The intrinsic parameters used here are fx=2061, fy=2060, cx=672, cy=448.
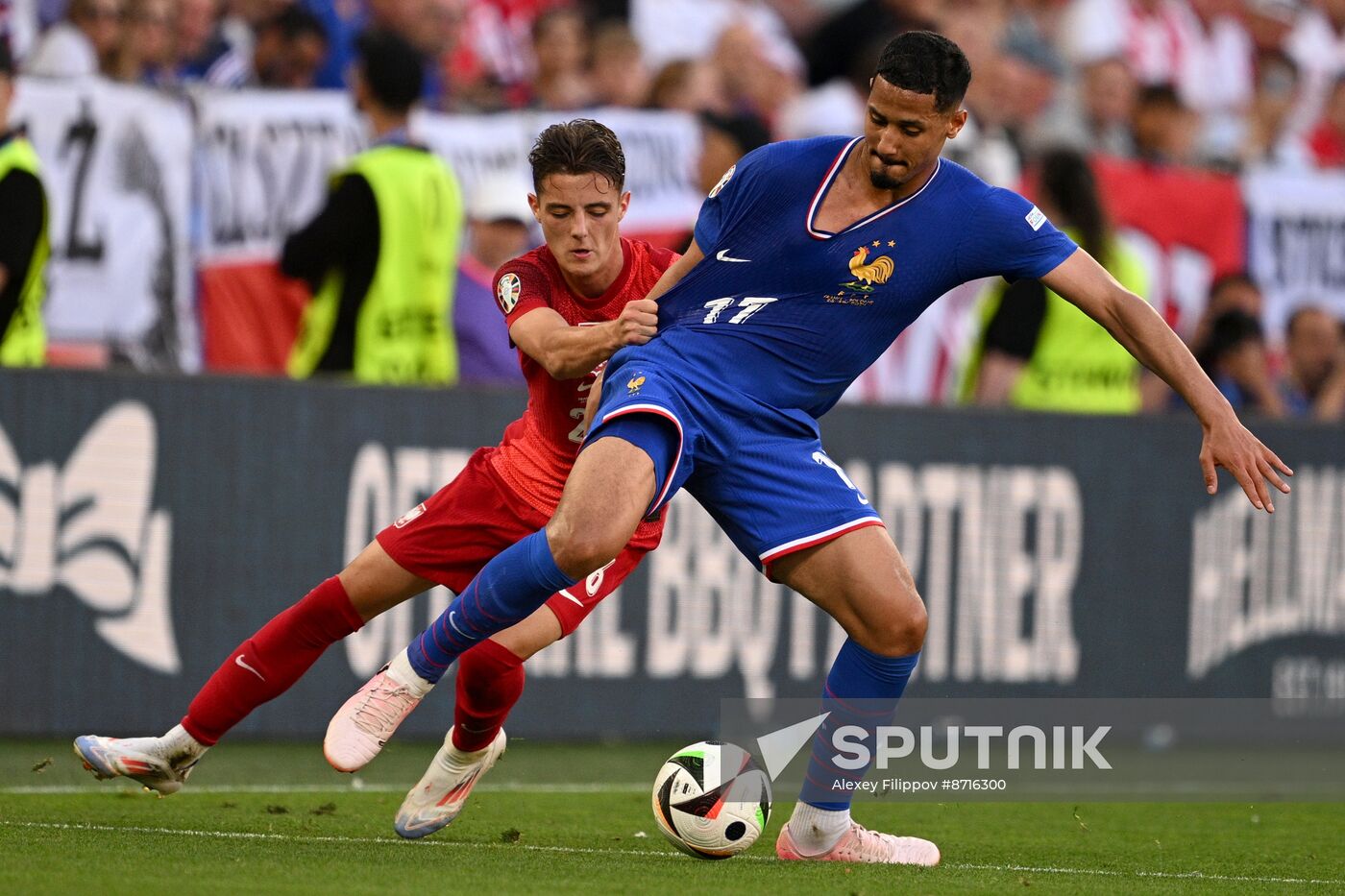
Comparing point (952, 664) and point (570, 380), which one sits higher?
point (570, 380)

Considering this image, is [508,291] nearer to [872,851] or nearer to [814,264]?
[814,264]

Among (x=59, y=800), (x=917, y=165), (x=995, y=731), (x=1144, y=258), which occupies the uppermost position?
(x=917, y=165)

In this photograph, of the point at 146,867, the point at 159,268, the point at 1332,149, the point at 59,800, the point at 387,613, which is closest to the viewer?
the point at 146,867

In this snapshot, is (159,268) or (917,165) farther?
(159,268)

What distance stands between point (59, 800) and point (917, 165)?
360 centimetres

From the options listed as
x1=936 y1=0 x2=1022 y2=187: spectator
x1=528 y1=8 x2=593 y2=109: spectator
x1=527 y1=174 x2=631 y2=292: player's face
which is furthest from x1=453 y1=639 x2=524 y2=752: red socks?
x1=936 y1=0 x2=1022 y2=187: spectator

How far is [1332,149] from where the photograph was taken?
15984mm

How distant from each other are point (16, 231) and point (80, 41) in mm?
2416

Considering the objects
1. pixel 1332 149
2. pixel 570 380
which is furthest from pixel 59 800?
pixel 1332 149

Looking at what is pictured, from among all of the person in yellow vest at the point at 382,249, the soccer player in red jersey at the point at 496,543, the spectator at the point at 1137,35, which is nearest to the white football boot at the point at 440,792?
the soccer player in red jersey at the point at 496,543

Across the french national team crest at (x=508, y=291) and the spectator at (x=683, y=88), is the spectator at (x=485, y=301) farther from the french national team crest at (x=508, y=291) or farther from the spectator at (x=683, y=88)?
the french national team crest at (x=508, y=291)

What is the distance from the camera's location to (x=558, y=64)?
12453mm

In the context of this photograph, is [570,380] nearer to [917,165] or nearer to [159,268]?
[917,165]

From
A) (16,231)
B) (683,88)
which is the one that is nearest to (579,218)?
(16,231)
